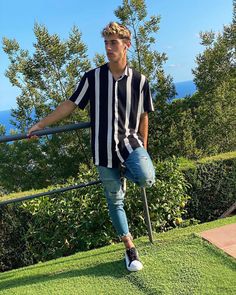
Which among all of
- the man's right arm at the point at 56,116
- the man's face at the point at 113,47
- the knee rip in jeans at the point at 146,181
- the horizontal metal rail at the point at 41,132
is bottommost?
the knee rip in jeans at the point at 146,181

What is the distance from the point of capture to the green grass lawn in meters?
2.69

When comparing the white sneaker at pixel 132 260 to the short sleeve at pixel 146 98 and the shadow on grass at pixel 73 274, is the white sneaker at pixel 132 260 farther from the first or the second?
the short sleeve at pixel 146 98

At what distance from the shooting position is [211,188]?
18.8 feet

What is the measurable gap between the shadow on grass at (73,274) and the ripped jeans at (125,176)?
0.25 meters

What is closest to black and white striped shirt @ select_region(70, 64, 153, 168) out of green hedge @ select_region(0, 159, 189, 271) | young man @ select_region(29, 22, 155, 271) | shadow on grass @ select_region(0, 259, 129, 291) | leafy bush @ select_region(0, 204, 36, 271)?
young man @ select_region(29, 22, 155, 271)

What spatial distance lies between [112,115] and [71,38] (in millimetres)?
15128

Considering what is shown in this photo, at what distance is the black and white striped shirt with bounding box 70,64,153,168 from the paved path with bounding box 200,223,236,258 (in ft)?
3.05

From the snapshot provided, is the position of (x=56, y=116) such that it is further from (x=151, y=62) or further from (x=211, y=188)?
(x=151, y=62)

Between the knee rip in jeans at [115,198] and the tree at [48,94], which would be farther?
the tree at [48,94]

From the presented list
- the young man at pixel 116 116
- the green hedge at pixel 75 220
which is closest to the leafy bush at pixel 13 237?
the green hedge at pixel 75 220

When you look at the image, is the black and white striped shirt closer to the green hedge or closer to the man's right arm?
the man's right arm

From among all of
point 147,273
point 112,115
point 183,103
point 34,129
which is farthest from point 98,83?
point 183,103

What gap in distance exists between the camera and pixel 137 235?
422 cm

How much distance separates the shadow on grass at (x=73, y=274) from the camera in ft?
9.87
